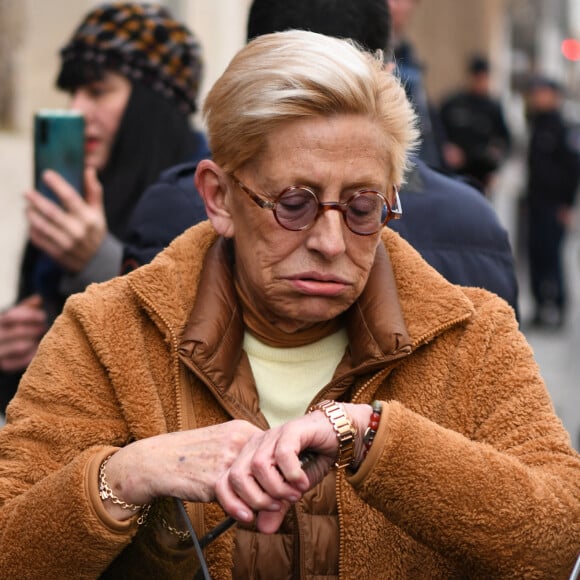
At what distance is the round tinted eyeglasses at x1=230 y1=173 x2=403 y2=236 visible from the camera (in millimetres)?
2635

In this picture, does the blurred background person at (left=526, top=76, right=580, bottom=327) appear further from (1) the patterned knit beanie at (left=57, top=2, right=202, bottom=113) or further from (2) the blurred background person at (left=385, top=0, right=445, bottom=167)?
(1) the patterned knit beanie at (left=57, top=2, right=202, bottom=113)

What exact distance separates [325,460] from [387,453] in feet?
0.36

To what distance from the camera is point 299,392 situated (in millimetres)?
2816

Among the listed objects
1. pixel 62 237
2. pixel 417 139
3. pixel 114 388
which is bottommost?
pixel 62 237

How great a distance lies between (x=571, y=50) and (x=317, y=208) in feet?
188

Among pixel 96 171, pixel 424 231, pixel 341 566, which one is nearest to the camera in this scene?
pixel 341 566

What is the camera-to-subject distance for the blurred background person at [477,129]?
10781mm

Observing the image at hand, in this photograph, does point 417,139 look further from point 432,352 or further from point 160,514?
point 160,514

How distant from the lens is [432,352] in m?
2.73

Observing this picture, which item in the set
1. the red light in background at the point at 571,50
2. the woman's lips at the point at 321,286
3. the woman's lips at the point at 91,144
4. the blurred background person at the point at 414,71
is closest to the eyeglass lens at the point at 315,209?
the woman's lips at the point at 321,286

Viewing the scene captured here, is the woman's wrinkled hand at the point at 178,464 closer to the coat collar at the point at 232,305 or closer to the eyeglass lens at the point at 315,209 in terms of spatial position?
the coat collar at the point at 232,305

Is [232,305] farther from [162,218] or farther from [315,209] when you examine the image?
[162,218]

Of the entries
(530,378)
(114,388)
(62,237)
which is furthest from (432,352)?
(62,237)

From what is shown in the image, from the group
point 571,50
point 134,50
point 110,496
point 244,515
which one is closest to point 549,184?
point 134,50
